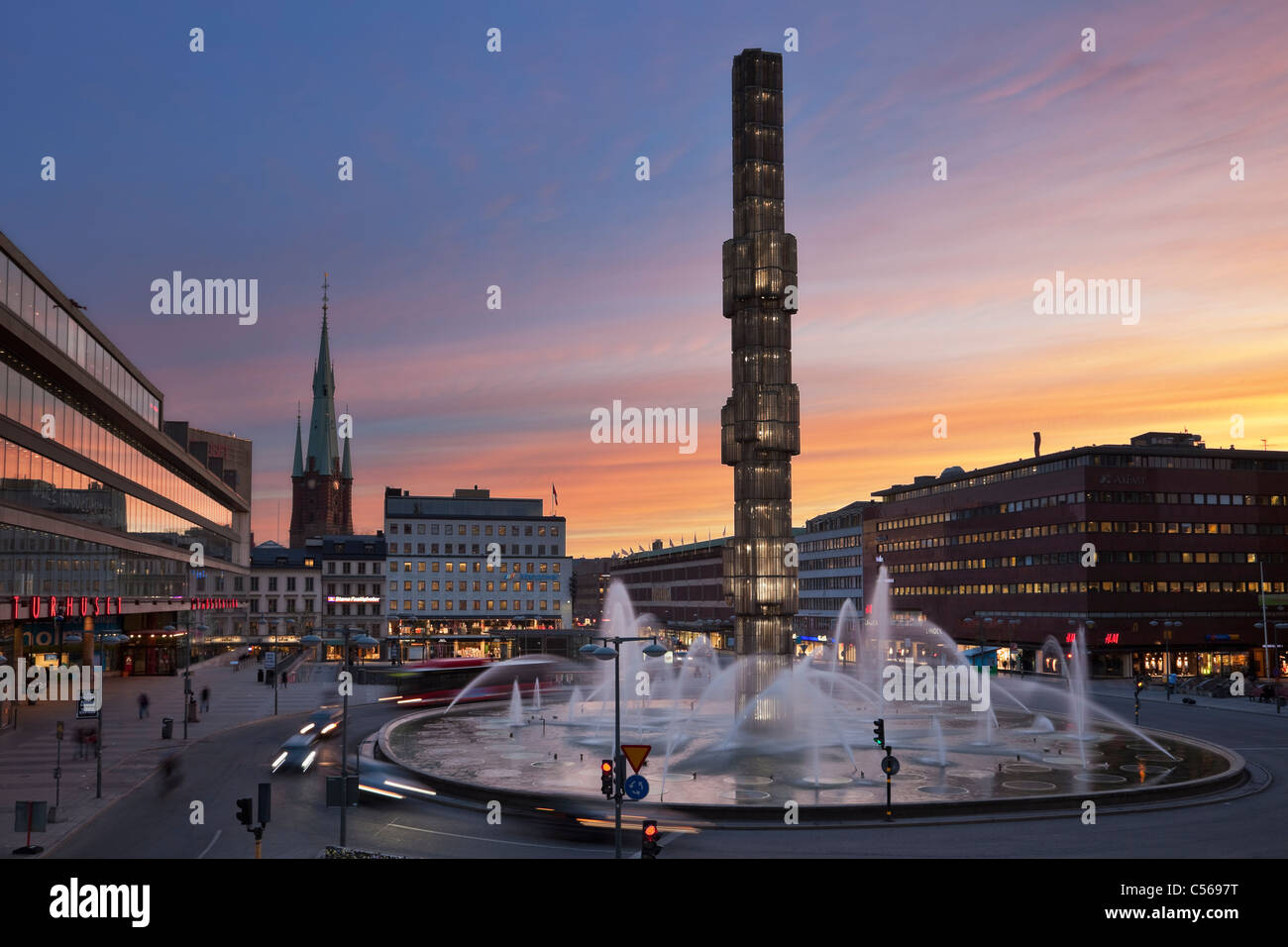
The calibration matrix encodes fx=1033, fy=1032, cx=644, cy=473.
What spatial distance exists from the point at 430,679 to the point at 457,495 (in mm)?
93121

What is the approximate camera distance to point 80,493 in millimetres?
61969

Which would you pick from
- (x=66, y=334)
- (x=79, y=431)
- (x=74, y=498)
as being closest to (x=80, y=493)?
(x=74, y=498)

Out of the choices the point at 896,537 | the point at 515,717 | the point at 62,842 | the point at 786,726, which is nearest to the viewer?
the point at 62,842

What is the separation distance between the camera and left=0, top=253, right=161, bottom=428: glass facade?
47.6 metres

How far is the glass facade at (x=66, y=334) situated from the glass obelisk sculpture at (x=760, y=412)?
34.7m

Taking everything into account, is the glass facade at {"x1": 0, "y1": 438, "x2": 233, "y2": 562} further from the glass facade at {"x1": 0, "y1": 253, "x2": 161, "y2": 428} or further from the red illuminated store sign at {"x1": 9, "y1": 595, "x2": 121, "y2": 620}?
the glass facade at {"x1": 0, "y1": 253, "x2": 161, "y2": 428}

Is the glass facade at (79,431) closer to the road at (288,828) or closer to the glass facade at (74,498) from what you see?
the glass facade at (74,498)

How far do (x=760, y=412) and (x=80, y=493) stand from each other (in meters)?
40.9

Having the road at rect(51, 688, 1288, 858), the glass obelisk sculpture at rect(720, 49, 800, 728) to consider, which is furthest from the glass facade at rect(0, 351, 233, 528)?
the glass obelisk sculpture at rect(720, 49, 800, 728)

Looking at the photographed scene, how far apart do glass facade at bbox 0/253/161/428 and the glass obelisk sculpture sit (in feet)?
114

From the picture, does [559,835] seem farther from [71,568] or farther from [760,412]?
[71,568]
